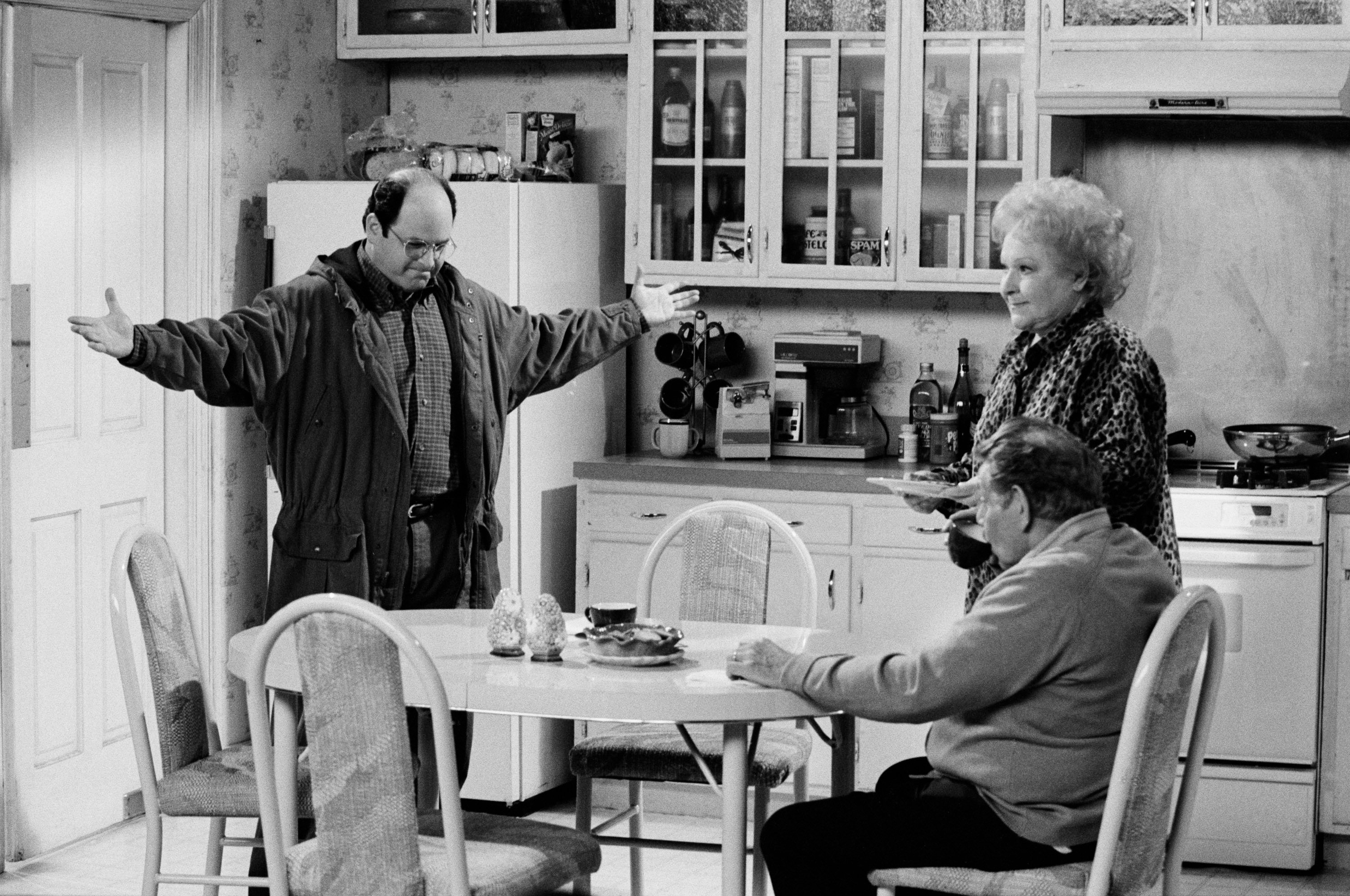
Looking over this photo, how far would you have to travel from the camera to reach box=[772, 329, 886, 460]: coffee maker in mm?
4879

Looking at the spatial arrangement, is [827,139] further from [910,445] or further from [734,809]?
[734,809]

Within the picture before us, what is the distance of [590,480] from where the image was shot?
4730 millimetres

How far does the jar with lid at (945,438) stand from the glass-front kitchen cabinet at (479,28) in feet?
4.20

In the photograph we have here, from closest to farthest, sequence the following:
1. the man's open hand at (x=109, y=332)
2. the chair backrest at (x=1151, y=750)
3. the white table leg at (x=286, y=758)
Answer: the chair backrest at (x=1151, y=750)
the white table leg at (x=286, y=758)
the man's open hand at (x=109, y=332)

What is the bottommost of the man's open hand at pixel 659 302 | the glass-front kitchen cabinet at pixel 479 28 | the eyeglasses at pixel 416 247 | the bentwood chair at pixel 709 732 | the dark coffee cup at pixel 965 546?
the bentwood chair at pixel 709 732

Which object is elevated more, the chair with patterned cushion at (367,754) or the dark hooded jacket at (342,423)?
the dark hooded jacket at (342,423)

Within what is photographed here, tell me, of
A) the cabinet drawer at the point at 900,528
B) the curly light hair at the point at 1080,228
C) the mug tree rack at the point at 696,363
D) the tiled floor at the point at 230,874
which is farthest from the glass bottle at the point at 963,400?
the curly light hair at the point at 1080,228

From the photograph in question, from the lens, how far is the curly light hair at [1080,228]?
3.03 m

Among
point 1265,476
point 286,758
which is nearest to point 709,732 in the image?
point 286,758

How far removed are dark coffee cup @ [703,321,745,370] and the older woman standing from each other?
78.1 inches

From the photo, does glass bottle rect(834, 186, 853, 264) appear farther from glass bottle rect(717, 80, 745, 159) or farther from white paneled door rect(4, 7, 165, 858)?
white paneled door rect(4, 7, 165, 858)

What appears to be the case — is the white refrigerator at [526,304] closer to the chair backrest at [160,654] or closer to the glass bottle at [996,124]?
the glass bottle at [996,124]

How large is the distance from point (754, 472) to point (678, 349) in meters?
0.57

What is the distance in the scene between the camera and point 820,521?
4.57 metres
